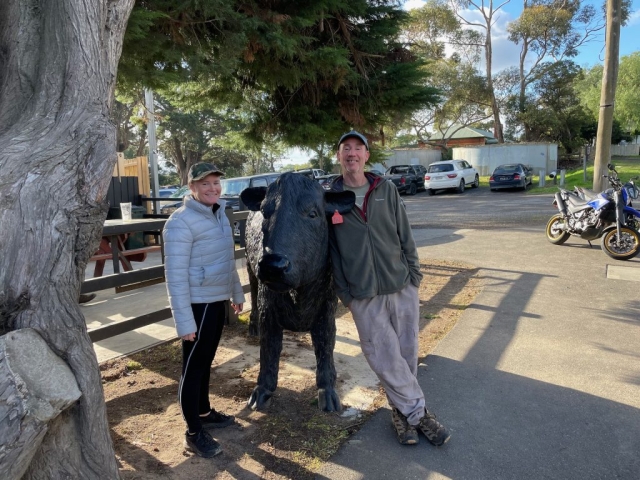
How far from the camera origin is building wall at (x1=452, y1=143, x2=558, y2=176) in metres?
29.2

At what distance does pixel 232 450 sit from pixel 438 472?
128 centimetres

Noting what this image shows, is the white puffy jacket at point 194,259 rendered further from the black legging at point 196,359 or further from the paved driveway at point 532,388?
the paved driveway at point 532,388

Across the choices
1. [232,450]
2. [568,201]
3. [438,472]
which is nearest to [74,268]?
[232,450]

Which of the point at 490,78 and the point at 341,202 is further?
the point at 490,78

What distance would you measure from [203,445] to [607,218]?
820 centimetres

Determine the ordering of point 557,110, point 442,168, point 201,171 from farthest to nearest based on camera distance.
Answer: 1. point 557,110
2. point 442,168
3. point 201,171

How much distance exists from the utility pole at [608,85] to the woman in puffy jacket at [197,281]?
11774mm

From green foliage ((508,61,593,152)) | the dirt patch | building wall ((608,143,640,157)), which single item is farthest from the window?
building wall ((608,143,640,157))

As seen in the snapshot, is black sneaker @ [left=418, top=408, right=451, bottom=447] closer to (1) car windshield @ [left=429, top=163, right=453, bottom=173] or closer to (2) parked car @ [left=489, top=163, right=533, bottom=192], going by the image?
(2) parked car @ [left=489, top=163, right=533, bottom=192]

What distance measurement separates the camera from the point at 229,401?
370 centimetres

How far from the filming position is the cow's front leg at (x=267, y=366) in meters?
3.53

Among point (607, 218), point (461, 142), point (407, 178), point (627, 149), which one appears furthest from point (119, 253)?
point (627, 149)

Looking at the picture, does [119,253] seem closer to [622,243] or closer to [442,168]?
[622,243]

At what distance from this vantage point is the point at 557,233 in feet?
31.4
